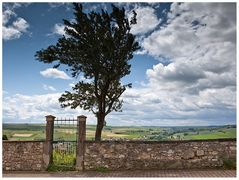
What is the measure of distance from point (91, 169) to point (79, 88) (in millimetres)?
7102

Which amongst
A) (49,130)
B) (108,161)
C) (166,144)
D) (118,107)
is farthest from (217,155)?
(118,107)

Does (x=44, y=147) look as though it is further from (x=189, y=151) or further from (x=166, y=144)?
(x=189, y=151)

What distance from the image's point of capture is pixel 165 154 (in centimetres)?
1386

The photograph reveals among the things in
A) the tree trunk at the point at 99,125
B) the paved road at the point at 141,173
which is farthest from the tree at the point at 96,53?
the paved road at the point at 141,173

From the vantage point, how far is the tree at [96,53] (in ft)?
63.4

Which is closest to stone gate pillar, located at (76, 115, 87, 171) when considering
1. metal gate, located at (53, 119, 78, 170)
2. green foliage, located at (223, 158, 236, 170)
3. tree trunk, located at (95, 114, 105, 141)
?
metal gate, located at (53, 119, 78, 170)

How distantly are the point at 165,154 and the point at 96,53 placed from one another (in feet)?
25.5

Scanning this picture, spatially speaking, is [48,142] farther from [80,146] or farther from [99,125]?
[99,125]

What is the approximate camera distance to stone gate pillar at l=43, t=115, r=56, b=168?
569 inches

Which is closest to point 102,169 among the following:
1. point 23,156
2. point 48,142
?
point 48,142

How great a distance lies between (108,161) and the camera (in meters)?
14.0

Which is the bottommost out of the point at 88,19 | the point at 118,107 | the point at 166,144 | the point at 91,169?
the point at 91,169

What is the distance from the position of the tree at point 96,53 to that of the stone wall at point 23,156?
515cm

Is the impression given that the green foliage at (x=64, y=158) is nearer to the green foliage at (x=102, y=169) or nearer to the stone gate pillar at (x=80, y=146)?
the stone gate pillar at (x=80, y=146)
